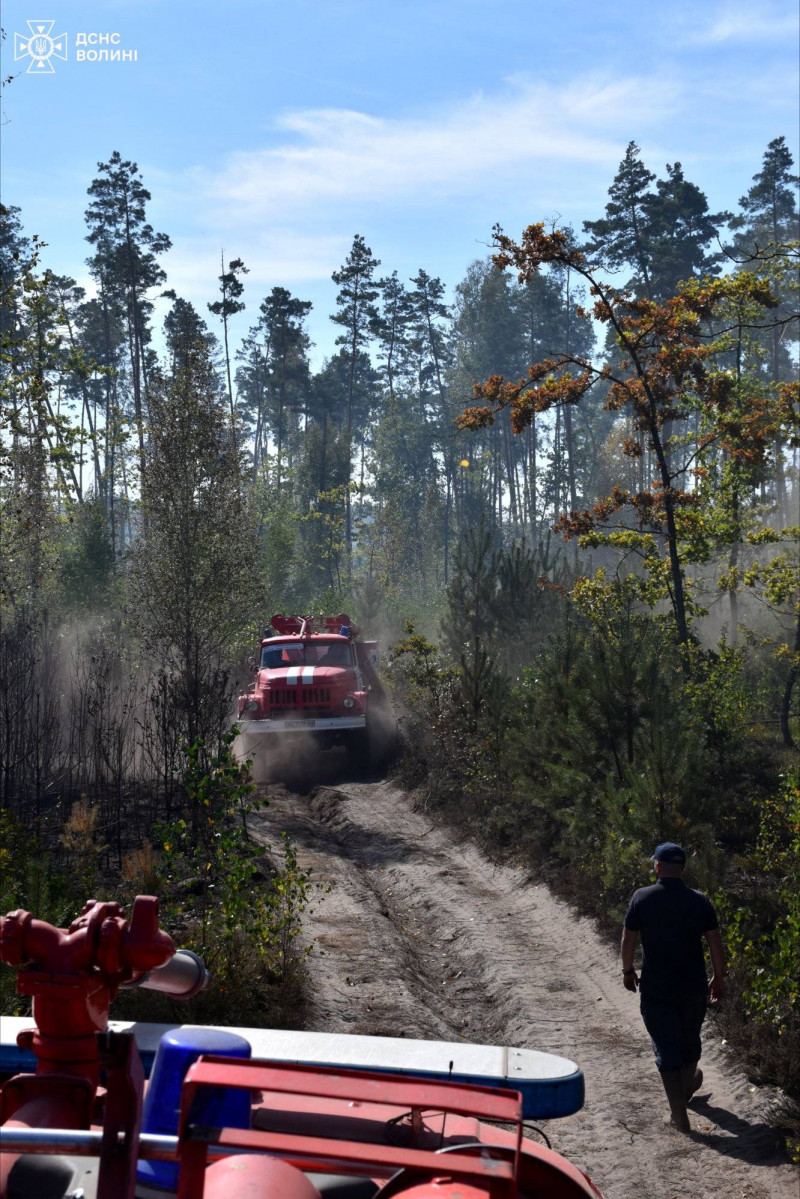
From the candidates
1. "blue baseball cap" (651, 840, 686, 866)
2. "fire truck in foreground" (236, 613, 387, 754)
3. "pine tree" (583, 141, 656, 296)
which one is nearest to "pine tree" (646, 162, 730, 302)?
"pine tree" (583, 141, 656, 296)

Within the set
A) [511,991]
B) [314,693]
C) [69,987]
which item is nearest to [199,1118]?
[69,987]

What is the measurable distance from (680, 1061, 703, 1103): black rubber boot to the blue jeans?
36mm

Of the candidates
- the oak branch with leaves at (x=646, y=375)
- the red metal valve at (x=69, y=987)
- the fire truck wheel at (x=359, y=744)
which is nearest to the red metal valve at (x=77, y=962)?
the red metal valve at (x=69, y=987)

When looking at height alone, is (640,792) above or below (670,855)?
below

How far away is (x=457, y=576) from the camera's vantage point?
2023 centimetres

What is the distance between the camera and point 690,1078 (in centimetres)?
602

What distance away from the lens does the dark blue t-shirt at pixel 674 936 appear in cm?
602

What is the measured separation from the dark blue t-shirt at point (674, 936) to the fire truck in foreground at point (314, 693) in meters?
12.2

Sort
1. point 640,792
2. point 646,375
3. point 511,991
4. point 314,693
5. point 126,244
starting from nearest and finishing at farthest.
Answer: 1. point 511,991
2. point 640,792
3. point 646,375
4. point 314,693
5. point 126,244

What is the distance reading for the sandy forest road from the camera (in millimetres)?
5590

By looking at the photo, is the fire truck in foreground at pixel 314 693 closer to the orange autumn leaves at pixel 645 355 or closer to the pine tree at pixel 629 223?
the orange autumn leaves at pixel 645 355

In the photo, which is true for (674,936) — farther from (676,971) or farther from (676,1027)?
(676,1027)

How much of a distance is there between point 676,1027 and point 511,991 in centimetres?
254

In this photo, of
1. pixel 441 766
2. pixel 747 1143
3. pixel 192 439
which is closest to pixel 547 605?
pixel 441 766
